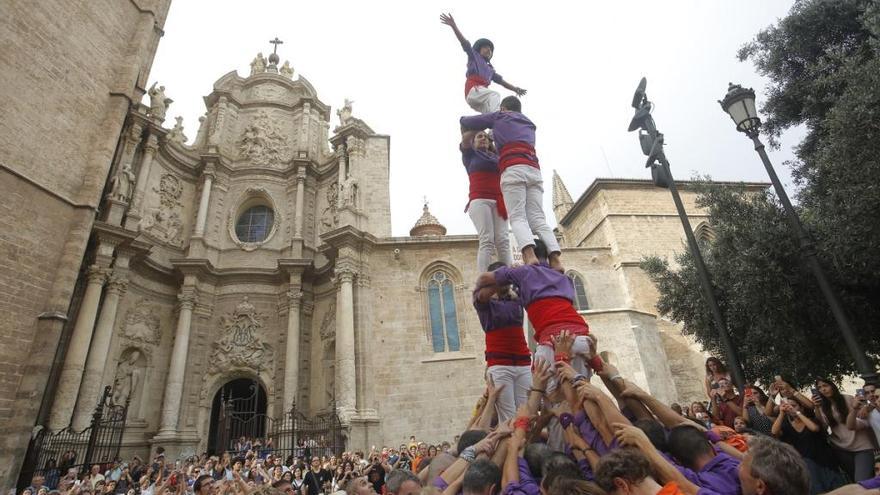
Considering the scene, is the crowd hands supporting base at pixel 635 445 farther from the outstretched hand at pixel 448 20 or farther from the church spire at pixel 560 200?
the church spire at pixel 560 200

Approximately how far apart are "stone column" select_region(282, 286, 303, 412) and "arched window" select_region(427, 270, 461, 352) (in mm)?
5521

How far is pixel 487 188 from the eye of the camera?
17.5 ft

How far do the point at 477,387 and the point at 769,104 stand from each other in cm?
1287

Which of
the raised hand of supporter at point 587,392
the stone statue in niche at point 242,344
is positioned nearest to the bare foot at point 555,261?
the raised hand of supporter at point 587,392

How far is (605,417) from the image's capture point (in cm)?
266

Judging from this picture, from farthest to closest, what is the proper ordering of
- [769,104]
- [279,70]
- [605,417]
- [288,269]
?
[279,70]
[288,269]
[769,104]
[605,417]

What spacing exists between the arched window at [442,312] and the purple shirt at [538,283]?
49.4 ft

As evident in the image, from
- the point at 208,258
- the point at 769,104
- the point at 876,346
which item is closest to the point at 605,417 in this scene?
the point at 876,346

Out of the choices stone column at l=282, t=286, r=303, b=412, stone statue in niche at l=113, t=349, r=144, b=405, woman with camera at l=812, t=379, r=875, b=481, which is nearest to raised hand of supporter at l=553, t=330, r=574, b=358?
woman with camera at l=812, t=379, r=875, b=481

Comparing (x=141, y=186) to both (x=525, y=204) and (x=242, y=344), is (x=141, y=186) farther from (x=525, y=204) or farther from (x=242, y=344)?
(x=525, y=204)

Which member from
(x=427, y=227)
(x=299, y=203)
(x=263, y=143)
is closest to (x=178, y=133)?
(x=263, y=143)

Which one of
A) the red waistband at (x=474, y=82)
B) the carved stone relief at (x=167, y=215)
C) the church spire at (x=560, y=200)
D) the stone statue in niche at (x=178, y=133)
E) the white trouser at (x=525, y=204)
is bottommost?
the white trouser at (x=525, y=204)

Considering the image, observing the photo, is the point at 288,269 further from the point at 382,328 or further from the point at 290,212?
the point at 382,328

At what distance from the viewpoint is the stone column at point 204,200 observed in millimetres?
20391
